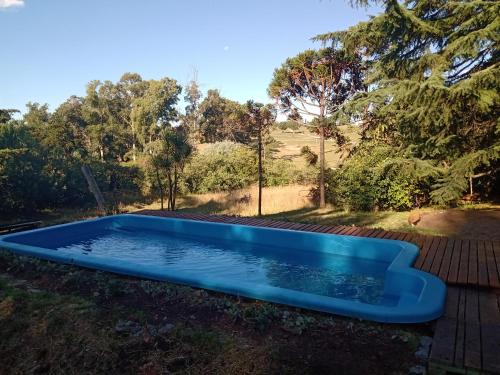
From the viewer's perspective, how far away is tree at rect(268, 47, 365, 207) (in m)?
12.6

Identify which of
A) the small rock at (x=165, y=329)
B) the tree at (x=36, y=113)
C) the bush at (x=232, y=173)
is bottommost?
the small rock at (x=165, y=329)

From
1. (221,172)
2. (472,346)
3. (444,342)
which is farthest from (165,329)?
(221,172)

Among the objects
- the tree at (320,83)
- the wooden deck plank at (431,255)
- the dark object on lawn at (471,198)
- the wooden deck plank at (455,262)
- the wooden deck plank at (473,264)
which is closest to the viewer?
the wooden deck plank at (473,264)

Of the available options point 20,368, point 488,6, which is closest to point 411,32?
point 488,6

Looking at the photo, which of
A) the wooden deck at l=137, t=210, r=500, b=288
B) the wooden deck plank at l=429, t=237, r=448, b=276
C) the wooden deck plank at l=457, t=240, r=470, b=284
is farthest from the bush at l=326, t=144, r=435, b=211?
the wooden deck plank at l=457, t=240, r=470, b=284

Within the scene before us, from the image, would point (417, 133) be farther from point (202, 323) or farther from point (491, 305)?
point (202, 323)

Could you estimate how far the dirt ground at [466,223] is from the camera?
717 centimetres

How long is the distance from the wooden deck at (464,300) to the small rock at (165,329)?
2397 mm

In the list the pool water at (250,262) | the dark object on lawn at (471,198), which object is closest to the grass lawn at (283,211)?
the dark object on lawn at (471,198)

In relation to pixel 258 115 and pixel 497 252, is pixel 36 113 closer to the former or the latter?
pixel 258 115

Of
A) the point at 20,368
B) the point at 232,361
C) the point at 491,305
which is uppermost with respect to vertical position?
the point at 491,305

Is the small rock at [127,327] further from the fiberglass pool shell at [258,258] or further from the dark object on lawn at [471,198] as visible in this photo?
the dark object on lawn at [471,198]

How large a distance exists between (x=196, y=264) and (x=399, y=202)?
663cm

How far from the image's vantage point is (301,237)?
24.5 ft
